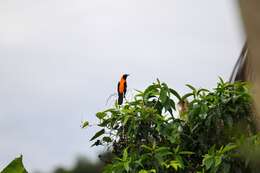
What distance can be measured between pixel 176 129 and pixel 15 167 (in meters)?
1.34

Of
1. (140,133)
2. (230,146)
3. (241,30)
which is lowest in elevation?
(241,30)

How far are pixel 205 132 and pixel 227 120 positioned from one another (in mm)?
255

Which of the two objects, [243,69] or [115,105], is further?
[115,105]

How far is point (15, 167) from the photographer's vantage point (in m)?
4.43

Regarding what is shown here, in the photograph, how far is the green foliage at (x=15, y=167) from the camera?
4.41 m

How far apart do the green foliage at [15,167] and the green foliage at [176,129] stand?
0.67m

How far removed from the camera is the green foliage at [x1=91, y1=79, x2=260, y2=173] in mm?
4625

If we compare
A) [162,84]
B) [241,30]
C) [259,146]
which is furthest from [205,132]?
[241,30]

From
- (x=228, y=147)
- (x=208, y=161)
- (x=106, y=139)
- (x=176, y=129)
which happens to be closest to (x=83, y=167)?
(x=106, y=139)

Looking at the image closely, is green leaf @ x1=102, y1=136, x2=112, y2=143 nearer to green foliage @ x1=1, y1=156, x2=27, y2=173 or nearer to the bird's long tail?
the bird's long tail

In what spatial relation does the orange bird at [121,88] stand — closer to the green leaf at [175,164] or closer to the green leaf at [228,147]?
the green leaf at [175,164]

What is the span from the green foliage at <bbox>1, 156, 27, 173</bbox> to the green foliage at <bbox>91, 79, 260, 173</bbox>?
2.21 feet

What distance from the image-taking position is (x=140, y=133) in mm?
4887

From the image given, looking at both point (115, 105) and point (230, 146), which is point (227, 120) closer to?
point (230, 146)
